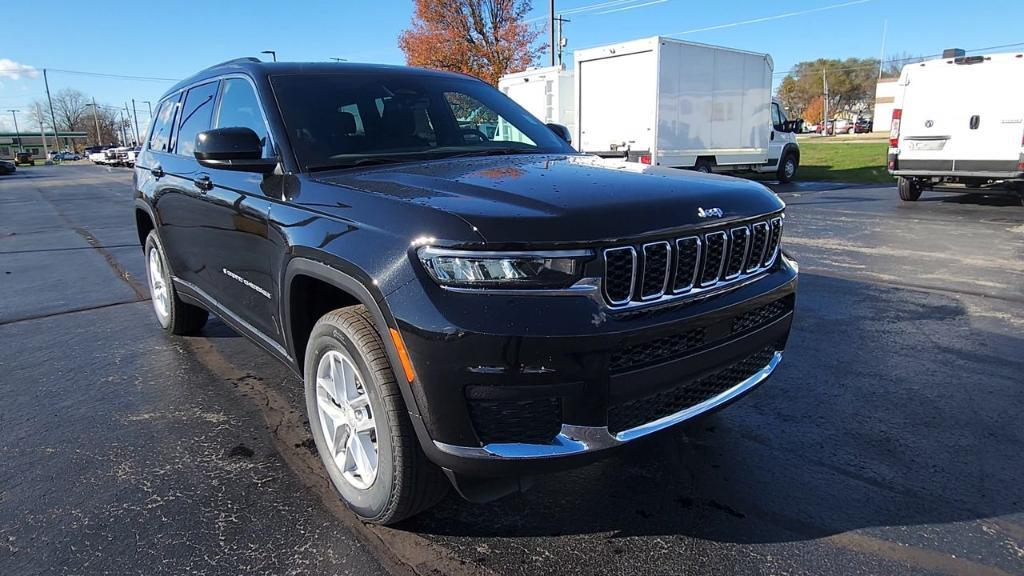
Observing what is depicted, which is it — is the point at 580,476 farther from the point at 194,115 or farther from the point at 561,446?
the point at 194,115

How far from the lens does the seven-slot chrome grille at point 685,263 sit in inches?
83.2

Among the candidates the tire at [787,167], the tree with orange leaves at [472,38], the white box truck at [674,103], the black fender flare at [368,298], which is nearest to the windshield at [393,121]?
the black fender flare at [368,298]

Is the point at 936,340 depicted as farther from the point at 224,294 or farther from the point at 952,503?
the point at 224,294

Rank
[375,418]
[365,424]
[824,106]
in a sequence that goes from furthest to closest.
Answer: [824,106] < [365,424] < [375,418]

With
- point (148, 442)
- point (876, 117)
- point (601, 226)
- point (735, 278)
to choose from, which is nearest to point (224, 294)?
point (148, 442)

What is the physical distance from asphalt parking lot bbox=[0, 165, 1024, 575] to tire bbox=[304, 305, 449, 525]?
15cm

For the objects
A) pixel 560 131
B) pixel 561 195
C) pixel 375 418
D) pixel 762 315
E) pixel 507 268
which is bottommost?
pixel 375 418

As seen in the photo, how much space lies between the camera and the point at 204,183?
12.1 feet

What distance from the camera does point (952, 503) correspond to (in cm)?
267

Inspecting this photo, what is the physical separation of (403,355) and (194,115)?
3.02 metres

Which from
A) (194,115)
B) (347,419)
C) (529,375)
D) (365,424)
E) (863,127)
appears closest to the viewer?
(529,375)

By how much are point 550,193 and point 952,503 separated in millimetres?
2090

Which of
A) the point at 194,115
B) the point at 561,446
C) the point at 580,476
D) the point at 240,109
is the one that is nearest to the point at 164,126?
the point at 194,115

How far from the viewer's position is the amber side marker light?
6.87ft
